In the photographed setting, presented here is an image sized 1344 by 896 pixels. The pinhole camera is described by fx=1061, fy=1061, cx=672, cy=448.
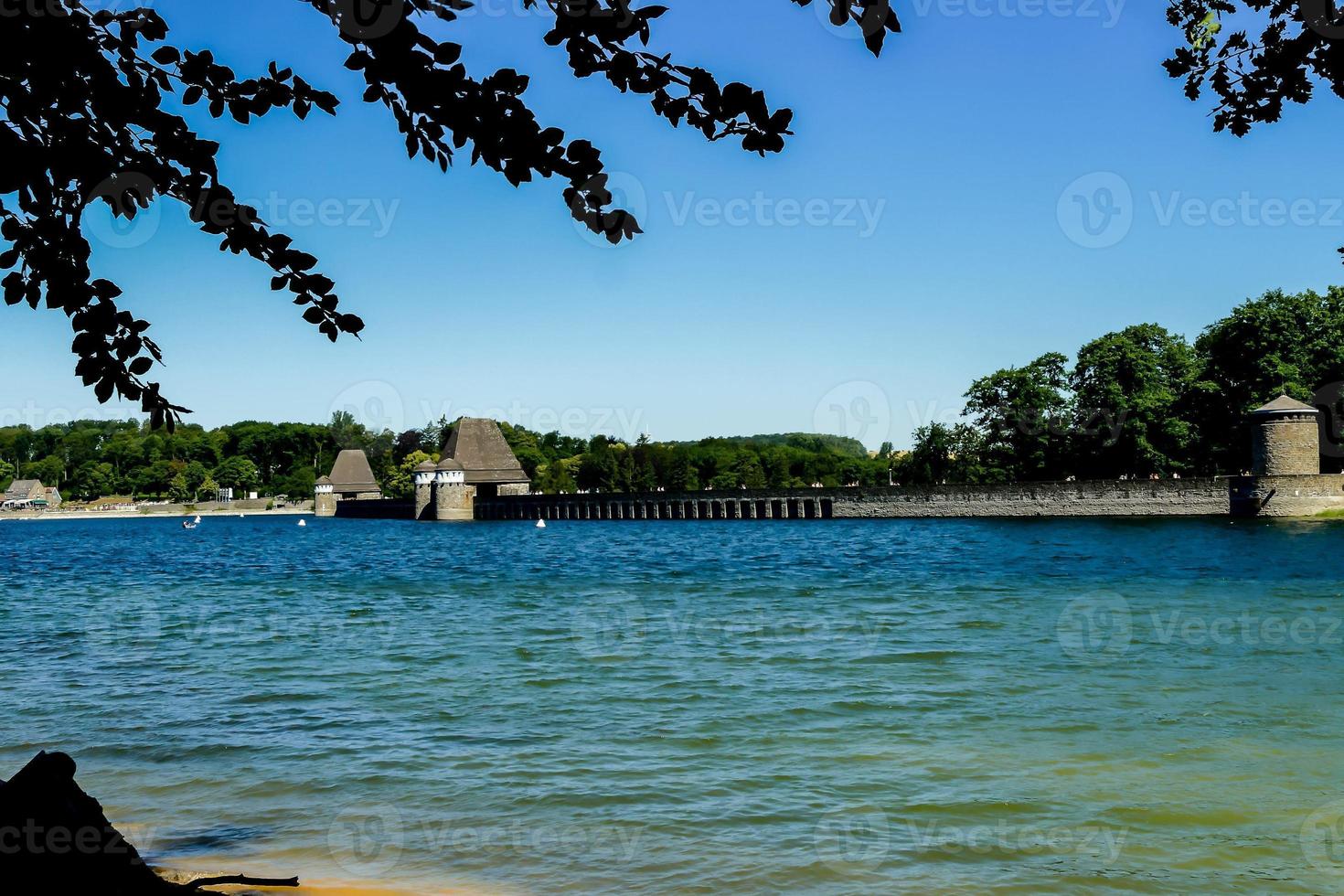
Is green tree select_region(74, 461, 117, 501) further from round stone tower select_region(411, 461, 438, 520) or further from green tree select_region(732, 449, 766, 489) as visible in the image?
green tree select_region(732, 449, 766, 489)

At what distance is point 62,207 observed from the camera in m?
3.78

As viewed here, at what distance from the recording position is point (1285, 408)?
60688 mm

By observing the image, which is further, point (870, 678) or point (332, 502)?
point (332, 502)

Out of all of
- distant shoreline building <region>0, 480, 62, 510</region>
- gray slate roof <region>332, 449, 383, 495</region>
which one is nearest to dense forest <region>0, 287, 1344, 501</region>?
gray slate roof <region>332, 449, 383, 495</region>

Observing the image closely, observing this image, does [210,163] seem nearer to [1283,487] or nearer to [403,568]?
[403,568]

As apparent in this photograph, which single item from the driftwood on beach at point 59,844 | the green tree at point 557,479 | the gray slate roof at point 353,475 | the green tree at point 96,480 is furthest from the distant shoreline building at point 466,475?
the driftwood on beach at point 59,844

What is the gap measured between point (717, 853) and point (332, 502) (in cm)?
13969

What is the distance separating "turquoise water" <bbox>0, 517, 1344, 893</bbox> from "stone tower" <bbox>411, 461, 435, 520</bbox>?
272 feet

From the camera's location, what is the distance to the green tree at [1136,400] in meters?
71.1

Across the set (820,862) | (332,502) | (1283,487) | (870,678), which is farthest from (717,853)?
(332,502)

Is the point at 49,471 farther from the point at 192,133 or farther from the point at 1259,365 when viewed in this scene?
the point at 192,133

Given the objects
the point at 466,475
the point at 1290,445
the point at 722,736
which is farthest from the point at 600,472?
the point at 722,736

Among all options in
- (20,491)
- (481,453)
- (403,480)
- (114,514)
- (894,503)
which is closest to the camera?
(894,503)

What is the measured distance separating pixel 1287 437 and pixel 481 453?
78.5m
